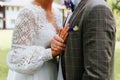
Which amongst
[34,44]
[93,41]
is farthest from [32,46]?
[93,41]

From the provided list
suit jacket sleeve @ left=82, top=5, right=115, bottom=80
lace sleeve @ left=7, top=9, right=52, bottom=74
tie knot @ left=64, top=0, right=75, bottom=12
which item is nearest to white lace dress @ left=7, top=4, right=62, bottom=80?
lace sleeve @ left=7, top=9, right=52, bottom=74

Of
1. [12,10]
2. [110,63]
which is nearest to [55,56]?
[110,63]

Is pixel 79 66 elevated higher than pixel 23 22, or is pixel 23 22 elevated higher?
pixel 23 22

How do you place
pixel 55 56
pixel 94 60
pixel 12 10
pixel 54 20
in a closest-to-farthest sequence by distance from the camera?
pixel 94 60 → pixel 55 56 → pixel 54 20 → pixel 12 10

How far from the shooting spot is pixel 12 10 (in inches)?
742

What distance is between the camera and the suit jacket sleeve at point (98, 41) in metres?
1.36

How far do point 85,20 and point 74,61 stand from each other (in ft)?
0.64

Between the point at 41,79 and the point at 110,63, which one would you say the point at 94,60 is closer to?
the point at 110,63

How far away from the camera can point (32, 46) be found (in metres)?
1.82

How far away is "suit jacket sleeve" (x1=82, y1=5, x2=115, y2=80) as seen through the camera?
136 centimetres

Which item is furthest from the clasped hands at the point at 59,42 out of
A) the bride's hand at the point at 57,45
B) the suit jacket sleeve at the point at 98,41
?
the suit jacket sleeve at the point at 98,41

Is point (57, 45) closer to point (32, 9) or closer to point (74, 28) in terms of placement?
point (74, 28)

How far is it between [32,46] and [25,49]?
0.14 ft

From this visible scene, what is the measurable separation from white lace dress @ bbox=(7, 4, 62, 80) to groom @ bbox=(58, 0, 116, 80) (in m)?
0.35
